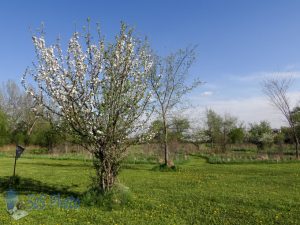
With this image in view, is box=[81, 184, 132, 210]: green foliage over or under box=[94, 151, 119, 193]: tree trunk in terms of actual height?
under

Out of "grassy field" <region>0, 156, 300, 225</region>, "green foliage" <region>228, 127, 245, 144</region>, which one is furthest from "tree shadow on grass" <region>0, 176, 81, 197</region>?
"green foliage" <region>228, 127, 245, 144</region>

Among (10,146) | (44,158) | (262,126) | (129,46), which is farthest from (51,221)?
(262,126)

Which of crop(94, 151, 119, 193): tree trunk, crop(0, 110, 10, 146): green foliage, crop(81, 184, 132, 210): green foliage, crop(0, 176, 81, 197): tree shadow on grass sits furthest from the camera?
crop(0, 110, 10, 146): green foliage

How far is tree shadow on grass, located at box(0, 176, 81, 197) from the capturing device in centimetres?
1147

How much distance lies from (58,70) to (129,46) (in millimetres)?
2269

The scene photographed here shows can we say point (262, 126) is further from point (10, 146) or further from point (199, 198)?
point (199, 198)

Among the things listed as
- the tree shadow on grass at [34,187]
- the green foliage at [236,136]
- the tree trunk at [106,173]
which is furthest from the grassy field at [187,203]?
the green foliage at [236,136]

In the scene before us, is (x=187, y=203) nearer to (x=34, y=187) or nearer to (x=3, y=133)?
(x=34, y=187)

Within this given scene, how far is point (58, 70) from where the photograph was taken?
9828 millimetres

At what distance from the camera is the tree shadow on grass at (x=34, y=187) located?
11.5 m

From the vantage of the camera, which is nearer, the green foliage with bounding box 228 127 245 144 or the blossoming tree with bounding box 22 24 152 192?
the blossoming tree with bounding box 22 24 152 192

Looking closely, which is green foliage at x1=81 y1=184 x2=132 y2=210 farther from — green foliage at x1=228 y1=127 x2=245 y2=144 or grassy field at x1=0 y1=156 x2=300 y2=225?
green foliage at x1=228 y1=127 x2=245 y2=144

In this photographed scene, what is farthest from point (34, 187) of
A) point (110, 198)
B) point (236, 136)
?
point (236, 136)

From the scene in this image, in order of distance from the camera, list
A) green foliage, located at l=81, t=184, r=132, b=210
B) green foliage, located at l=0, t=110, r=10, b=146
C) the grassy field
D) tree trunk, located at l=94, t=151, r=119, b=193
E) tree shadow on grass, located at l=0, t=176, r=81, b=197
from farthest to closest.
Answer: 1. green foliage, located at l=0, t=110, r=10, b=146
2. tree shadow on grass, located at l=0, t=176, r=81, b=197
3. tree trunk, located at l=94, t=151, r=119, b=193
4. green foliage, located at l=81, t=184, r=132, b=210
5. the grassy field
